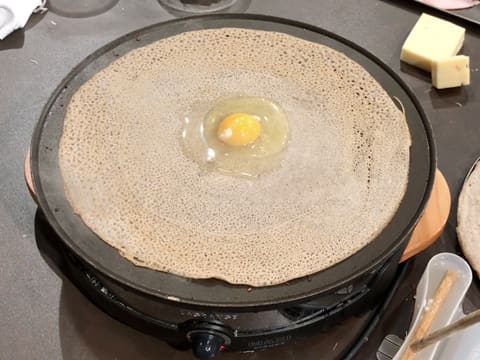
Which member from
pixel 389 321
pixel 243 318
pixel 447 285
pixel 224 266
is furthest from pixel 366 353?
pixel 224 266

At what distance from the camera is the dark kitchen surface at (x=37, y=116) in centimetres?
128

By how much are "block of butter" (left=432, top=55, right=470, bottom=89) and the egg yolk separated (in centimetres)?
70

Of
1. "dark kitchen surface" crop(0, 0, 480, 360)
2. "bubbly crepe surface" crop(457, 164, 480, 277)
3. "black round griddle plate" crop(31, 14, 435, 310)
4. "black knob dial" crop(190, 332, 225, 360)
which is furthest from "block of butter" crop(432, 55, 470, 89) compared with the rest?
"black knob dial" crop(190, 332, 225, 360)

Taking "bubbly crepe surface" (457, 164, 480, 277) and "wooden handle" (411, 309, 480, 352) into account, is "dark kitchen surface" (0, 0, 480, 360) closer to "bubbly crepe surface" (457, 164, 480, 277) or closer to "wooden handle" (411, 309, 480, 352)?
"bubbly crepe surface" (457, 164, 480, 277)

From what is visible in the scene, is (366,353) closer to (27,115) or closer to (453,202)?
(453,202)

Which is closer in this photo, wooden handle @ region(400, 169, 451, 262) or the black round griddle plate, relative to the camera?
the black round griddle plate

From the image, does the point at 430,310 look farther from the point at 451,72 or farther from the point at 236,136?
the point at 451,72

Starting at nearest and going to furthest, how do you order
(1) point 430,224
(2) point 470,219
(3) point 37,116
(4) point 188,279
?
(4) point 188,279
(1) point 430,224
(2) point 470,219
(3) point 37,116

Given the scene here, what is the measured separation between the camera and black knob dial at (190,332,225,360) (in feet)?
3.67

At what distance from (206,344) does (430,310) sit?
0.44 metres

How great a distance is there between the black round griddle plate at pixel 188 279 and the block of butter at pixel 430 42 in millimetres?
415

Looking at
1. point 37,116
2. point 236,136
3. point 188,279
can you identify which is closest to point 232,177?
point 236,136

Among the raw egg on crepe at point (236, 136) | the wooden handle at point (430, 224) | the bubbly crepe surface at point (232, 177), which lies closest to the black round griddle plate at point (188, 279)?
the bubbly crepe surface at point (232, 177)

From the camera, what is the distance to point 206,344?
1.12m
